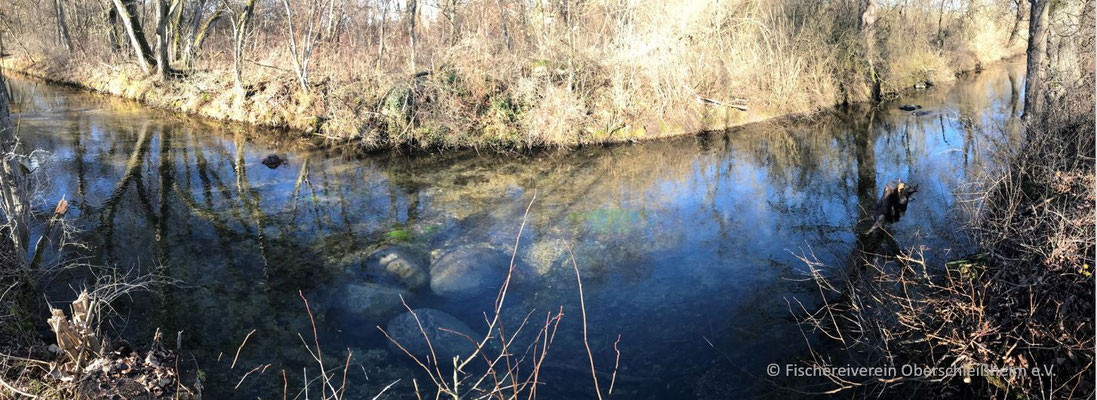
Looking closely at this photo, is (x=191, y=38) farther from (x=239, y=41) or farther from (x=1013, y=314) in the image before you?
(x=1013, y=314)

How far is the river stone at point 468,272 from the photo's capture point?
7180 millimetres

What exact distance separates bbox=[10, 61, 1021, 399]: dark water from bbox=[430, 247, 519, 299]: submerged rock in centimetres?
16

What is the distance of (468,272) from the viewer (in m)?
7.46

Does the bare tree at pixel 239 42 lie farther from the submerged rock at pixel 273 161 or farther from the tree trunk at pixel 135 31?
the tree trunk at pixel 135 31

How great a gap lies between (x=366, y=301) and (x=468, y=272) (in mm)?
1165

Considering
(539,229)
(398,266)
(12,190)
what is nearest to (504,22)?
(539,229)

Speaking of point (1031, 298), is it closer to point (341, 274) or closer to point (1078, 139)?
point (1078, 139)

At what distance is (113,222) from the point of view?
9094mm

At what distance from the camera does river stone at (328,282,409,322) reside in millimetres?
6629

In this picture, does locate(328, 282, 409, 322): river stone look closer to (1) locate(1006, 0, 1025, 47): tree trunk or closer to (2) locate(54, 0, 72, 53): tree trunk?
(1) locate(1006, 0, 1025, 47): tree trunk

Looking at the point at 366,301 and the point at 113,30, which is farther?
the point at 113,30

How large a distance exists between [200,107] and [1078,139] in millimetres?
18266

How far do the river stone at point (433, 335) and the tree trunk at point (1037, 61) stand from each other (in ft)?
22.7

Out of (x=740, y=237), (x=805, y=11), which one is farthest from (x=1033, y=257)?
(x=805, y=11)
